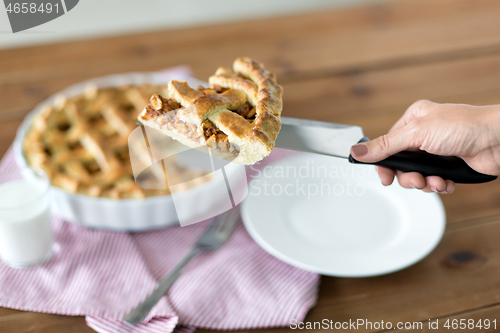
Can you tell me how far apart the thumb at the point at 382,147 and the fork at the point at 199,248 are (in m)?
0.32

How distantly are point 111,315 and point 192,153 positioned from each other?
368mm

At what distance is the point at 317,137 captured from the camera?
2.39 feet

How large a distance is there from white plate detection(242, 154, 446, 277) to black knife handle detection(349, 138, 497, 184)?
0.16 m

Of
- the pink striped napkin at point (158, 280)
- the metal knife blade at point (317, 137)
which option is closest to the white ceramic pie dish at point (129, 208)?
the pink striped napkin at point (158, 280)

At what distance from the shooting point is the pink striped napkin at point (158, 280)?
2.53ft

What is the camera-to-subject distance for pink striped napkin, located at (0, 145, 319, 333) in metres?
0.77

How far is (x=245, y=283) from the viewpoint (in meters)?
0.84

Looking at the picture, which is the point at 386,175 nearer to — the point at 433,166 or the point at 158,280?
the point at 433,166

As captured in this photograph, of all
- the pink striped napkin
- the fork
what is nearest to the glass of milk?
the pink striped napkin

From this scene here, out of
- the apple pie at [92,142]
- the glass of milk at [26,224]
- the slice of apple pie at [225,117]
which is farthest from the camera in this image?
the apple pie at [92,142]

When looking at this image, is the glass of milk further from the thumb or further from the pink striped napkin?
the thumb

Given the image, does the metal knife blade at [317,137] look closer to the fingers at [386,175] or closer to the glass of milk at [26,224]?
the fingers at [386,175]

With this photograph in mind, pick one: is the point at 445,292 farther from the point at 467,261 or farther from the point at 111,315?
the point at 111,315

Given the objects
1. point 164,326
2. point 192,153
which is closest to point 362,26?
point 192,153
